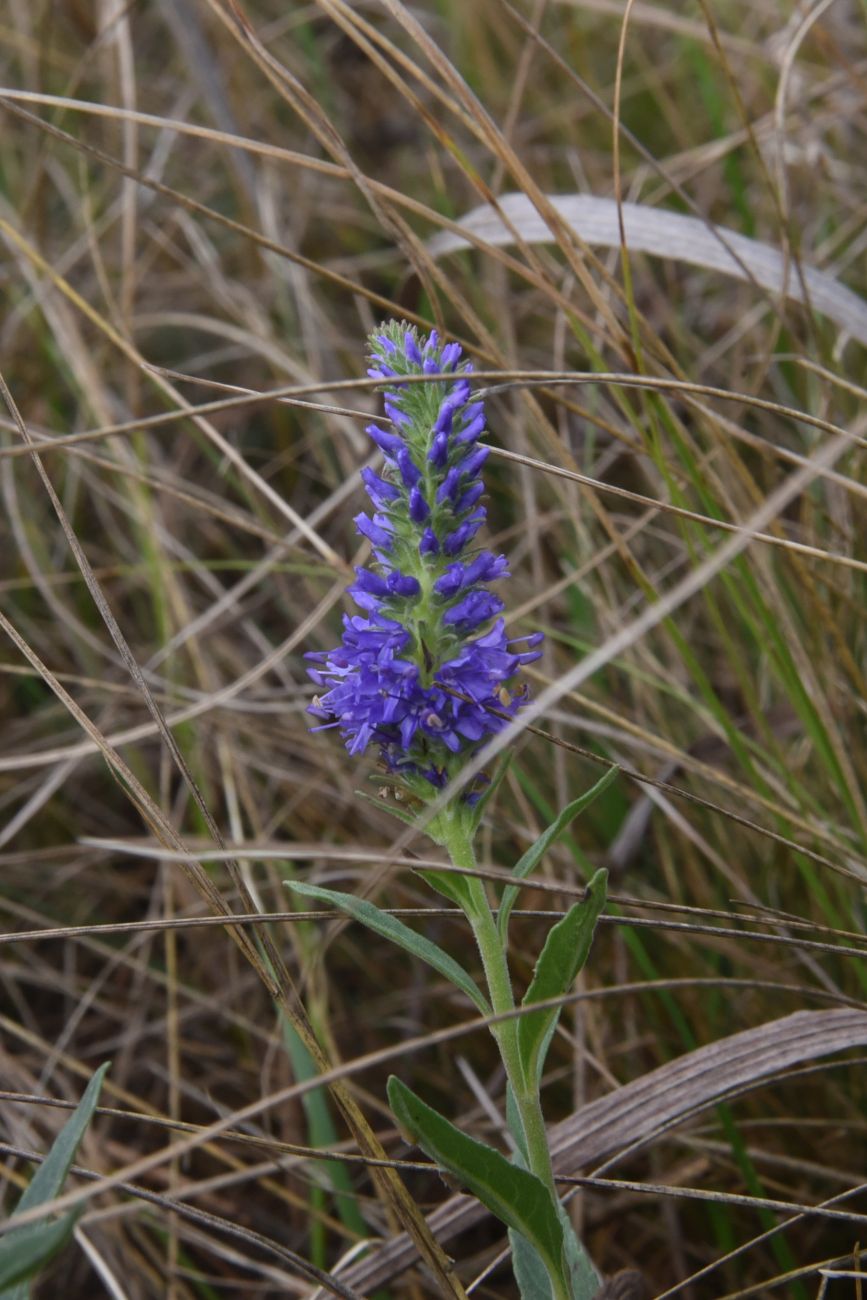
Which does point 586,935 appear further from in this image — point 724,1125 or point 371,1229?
point 371,1229

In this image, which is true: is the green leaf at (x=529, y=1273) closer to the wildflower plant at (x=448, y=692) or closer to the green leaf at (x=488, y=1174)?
the wildflower plant at (x=448, y=692)

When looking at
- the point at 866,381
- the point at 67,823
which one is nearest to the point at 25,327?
the point at 67,823

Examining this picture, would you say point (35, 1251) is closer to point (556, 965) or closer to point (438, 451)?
point (556, 965)

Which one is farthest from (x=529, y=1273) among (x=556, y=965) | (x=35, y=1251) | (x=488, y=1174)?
(x=35, y=1251)

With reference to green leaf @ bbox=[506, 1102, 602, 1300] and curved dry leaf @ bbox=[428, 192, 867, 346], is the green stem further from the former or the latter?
curved dry leaf @ bbox=[428, 192, 867, 346]

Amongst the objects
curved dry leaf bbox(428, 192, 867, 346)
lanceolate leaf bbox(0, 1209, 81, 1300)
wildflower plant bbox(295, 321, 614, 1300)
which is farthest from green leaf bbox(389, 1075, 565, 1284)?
curved dry leaf bbox(428, 192, 867, 346)
